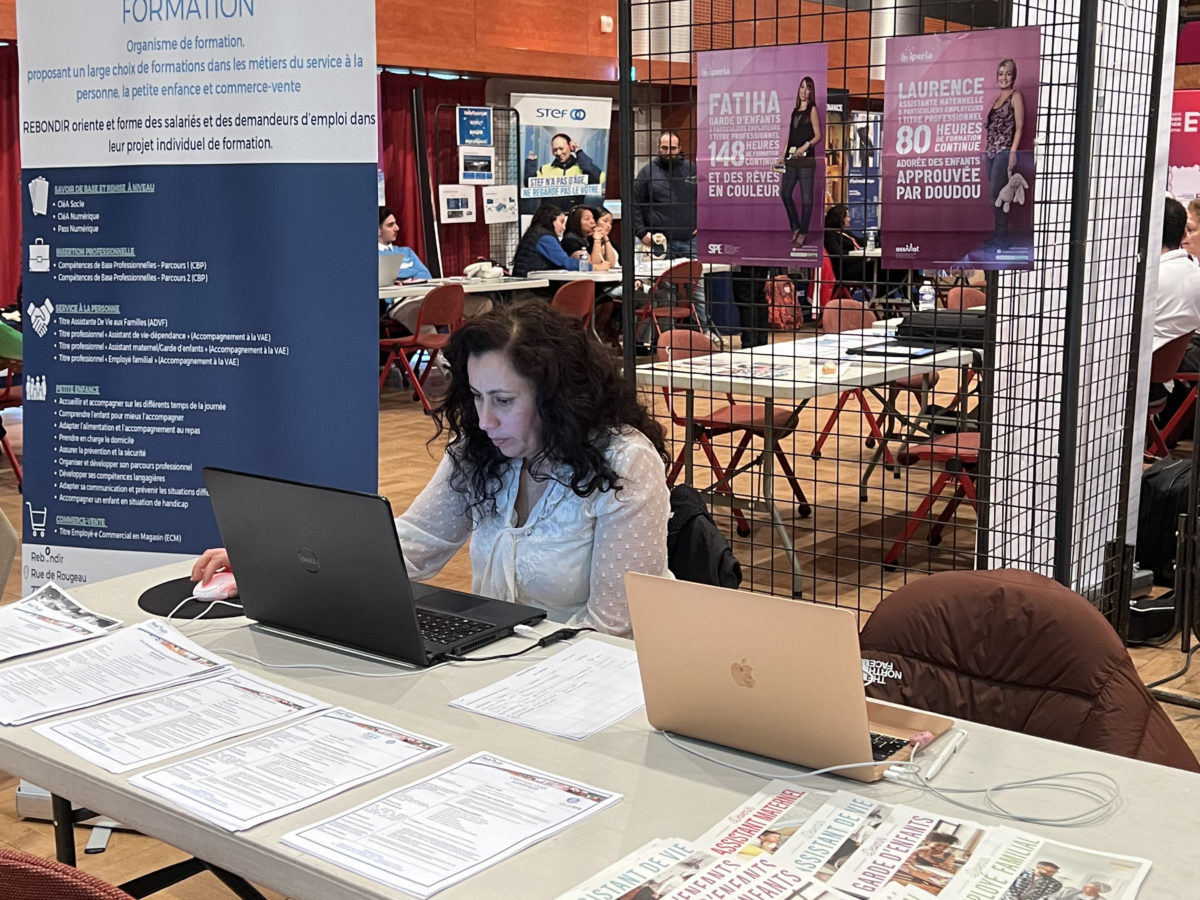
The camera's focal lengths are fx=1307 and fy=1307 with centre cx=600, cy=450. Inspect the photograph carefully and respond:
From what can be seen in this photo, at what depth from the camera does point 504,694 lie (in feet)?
6.21

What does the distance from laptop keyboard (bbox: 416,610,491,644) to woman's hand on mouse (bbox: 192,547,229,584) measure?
1.45 feet

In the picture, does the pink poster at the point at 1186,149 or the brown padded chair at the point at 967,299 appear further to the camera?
the pink poster at the point at 1186,149

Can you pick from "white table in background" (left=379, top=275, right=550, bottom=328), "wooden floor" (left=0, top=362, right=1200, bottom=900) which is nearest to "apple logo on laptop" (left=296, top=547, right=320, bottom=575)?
"wooden floor" (left=0, top=362, right=1200, bottom=900)

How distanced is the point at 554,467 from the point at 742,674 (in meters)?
0.98

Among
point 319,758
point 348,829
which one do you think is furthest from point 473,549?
point 348,829

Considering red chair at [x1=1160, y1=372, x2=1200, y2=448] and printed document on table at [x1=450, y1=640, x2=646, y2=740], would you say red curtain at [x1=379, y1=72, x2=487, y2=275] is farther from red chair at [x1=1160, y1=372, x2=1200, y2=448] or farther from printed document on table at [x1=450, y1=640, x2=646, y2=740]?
printed document on table at [x1=450, y1=640, x2=646, y2=740]

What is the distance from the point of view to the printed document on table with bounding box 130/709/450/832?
5.02 feet

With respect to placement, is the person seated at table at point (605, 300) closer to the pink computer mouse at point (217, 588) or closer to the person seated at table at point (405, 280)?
the person seated at table at point (405, 280)

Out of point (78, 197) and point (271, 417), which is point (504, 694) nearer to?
point (271, 417)

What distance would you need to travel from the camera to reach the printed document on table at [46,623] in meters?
2.13

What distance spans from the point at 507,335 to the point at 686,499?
0.50 metres

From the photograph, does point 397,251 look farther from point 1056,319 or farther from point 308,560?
point 308,560

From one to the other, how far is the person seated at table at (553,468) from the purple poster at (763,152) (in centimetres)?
115

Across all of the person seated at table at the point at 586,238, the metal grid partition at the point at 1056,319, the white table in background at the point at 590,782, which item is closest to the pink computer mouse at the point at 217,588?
the white table in background at the point at 590,782
